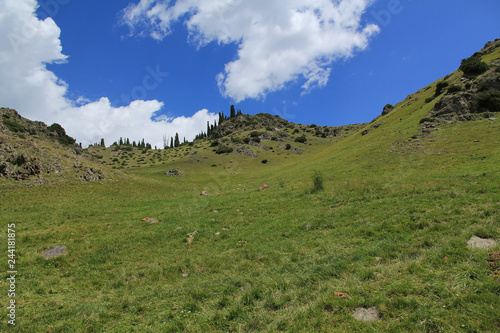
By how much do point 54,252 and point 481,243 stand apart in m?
21.4

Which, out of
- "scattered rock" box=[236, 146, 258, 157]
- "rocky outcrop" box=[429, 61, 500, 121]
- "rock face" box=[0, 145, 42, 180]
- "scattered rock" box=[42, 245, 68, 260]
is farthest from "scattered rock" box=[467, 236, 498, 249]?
"scattered rock" box=[236, 146, 258, 157]

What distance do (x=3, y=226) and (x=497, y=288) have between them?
1149 inches

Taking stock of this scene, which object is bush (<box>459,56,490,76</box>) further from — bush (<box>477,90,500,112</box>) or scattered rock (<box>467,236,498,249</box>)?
scattered rock (<box>467,236,498,249</box>)

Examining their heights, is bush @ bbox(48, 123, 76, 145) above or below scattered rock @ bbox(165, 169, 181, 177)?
above

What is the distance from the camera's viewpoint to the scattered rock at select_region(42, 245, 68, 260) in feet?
40.3

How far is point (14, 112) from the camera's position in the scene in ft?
176

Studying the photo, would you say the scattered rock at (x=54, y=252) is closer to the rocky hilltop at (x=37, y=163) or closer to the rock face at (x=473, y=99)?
the rocky hilltop at (x=37, y=163)

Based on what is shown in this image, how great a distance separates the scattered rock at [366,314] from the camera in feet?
18.8

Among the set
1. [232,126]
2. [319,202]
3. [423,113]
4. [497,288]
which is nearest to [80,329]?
[497,288]

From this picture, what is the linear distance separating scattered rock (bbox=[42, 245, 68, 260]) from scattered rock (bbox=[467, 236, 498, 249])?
2014 centimetres

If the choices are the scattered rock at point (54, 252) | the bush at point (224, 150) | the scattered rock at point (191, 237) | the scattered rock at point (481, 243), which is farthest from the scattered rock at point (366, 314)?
the bush at point (224, 150)

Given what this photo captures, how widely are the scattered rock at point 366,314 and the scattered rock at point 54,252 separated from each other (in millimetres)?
15476

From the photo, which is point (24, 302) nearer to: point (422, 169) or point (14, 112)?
point (422, 169)

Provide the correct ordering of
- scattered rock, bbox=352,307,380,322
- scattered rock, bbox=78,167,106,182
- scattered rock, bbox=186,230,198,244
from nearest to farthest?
scattered rock, bbox=352,307,380,322, scattered rock, bbox=186,230,198,244, scattered rock, bbox=78,167,106,182
